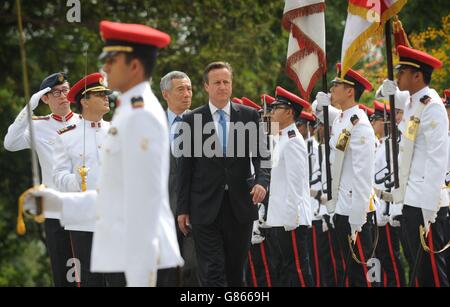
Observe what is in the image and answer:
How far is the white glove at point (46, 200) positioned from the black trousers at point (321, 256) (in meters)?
8.08

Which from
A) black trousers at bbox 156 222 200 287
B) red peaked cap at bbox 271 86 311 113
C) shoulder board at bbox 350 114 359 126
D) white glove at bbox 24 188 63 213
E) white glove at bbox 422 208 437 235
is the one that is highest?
red peaked cap at bbox 271 86 311 113

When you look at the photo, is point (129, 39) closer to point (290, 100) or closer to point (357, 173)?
point (357, 173)

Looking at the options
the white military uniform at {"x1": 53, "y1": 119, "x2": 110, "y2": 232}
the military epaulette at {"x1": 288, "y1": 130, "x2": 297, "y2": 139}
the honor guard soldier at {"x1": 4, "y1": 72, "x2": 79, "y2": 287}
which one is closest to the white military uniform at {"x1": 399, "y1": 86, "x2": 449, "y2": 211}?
the military epaulette at {"x1": 288, "y1": 130, "x2": 297, "y2": 139}

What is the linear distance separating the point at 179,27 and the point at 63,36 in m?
2.17

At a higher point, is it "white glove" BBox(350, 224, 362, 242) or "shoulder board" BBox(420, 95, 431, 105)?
"shoulder board" BBox(420, 95, 431, 105)

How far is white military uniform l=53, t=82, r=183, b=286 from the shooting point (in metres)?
6.07

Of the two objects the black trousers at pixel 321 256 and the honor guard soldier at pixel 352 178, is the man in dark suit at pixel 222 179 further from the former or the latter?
the black trousers at pixel 321 256

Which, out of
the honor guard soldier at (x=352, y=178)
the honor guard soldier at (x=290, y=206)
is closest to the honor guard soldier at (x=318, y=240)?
the honor guard soldier at (x=290, y=206)

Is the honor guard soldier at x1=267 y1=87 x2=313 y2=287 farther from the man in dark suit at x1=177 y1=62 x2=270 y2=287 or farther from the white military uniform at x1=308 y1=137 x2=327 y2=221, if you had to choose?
the white military uniform at x1=308 y1=137 x2=327 y2=221

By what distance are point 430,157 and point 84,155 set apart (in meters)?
2.96

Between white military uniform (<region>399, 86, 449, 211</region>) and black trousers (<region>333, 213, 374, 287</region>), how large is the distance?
1.26 meters

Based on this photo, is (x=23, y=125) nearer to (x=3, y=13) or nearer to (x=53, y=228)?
(x=53, y=228)
